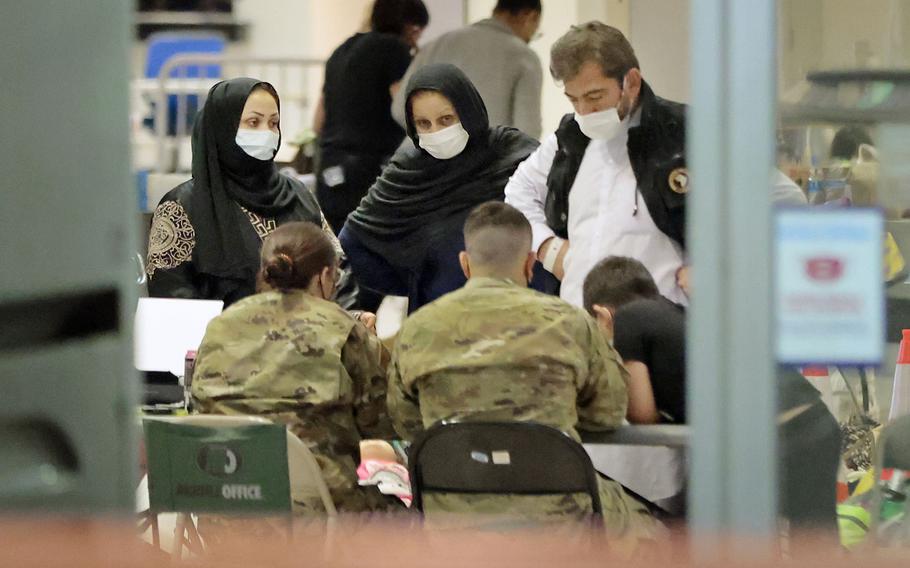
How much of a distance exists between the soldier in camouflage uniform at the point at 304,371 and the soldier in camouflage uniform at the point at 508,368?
13 cm

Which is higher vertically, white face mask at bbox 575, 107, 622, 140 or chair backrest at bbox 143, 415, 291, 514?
white face mask at bbox 575, 107, 622, 140

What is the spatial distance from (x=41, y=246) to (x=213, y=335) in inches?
51.2

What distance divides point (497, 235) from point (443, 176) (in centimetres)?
62

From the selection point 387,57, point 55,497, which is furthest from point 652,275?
point 387,57

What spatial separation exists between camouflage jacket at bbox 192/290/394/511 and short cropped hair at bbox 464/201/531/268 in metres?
0.31

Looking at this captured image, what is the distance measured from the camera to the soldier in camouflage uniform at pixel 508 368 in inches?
104

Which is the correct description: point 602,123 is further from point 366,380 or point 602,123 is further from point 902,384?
point 902,384

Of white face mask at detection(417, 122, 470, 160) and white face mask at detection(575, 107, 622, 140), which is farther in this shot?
white face mask at detection(417, 122, 470, 160)

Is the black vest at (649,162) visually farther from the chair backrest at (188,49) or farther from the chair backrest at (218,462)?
the chair backrest at (188,49)

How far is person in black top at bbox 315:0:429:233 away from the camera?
4617mm

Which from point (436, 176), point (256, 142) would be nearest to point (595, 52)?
point (436, 176)

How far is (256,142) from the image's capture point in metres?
3.49

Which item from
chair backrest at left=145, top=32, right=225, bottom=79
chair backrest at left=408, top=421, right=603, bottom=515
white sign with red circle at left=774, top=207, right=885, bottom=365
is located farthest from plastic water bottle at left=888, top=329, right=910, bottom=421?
chair backrest at left=145, top=32, right=225, bottom=79

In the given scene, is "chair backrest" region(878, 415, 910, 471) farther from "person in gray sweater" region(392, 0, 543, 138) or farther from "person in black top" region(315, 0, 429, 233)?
"person in black top" region(315, 0, 429, 233)
